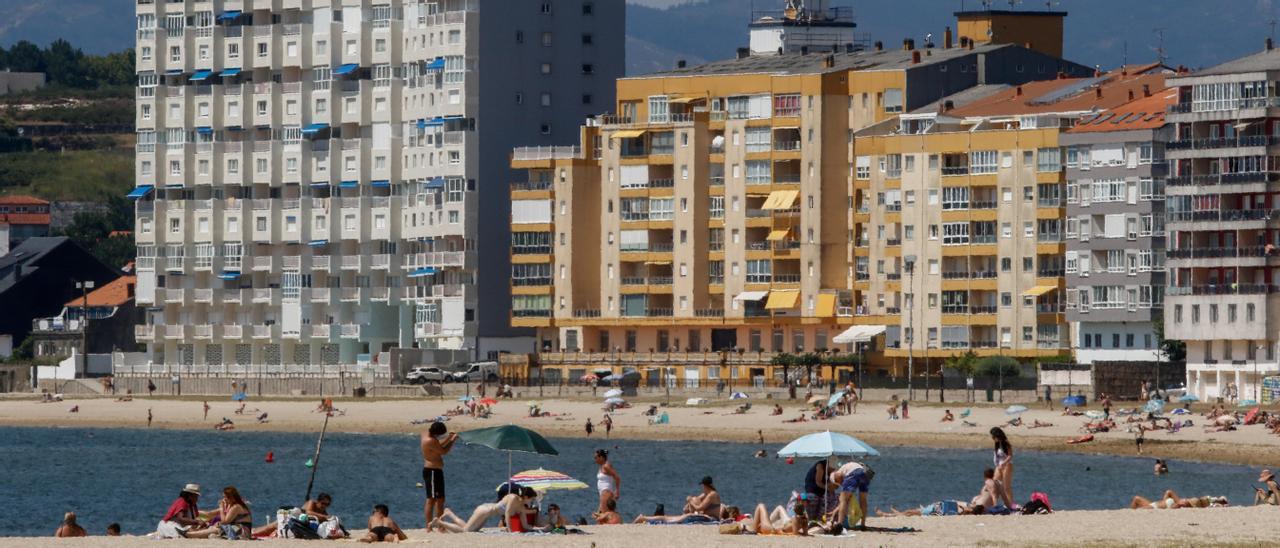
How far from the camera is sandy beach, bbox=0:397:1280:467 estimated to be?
102250 mm

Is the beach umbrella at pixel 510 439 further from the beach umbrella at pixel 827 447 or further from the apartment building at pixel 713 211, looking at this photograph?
the apartment building at pixel 713 211

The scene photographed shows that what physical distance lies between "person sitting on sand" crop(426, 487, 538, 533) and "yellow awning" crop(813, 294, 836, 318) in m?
86.8

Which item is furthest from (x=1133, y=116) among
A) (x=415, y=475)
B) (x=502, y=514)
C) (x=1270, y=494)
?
(x=502, y=514)

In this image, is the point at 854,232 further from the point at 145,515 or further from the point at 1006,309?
the point at 145,515

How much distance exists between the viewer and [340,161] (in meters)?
162

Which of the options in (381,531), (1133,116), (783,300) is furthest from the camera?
(783,300)

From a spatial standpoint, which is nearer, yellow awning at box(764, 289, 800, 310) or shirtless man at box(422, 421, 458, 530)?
shirtless man at box(422, 421, 458, 530)

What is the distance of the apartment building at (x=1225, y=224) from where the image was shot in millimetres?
120688

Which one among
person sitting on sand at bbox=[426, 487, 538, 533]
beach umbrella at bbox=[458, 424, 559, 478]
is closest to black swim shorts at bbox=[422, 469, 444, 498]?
person sitting on sand at bbox=[426, 487, 538, 533]

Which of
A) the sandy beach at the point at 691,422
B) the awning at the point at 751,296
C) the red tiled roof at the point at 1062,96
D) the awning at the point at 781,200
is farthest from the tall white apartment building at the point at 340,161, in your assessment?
the red tiled roof at the point at 1062,96

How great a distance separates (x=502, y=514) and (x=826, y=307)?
87167 millimetres

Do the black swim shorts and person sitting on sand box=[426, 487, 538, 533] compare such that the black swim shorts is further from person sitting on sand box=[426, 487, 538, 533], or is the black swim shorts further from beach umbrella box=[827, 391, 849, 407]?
beach umbrella box=[827, 391, 849, 407]

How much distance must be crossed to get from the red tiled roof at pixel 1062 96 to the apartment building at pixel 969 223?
0.13 metres

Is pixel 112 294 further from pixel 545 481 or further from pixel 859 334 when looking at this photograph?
pixel 545 481
